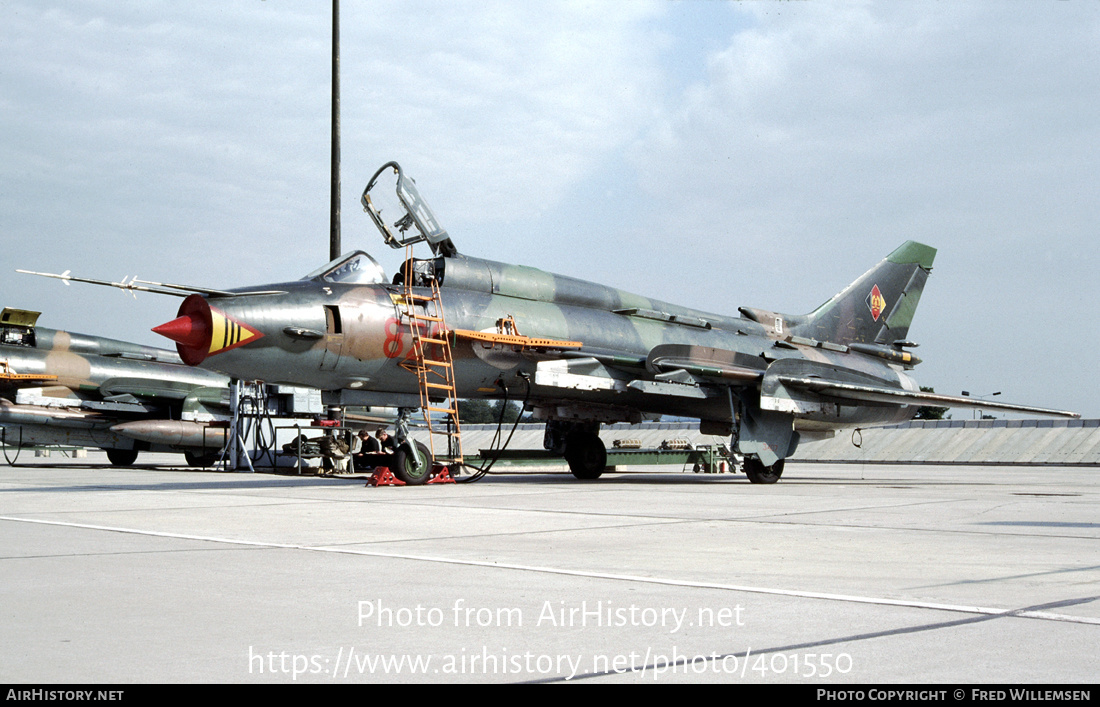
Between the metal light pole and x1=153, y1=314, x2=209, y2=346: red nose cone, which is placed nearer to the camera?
x1=153, y1=314, x2=209, y2=346: red nose cone

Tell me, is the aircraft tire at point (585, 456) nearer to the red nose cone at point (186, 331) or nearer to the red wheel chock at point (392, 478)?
the red wheel chock at point (392, 478)

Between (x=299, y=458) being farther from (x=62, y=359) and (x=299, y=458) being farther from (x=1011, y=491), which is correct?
(x=1011, y=491)

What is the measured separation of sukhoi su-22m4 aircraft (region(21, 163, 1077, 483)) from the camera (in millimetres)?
11617

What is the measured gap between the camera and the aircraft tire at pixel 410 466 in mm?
12609

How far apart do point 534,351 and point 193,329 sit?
15.1 ft

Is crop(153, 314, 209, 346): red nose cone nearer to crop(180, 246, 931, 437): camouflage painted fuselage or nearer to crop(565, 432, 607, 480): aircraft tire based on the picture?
crop(180, 246, 931, 437): camouflage painted fuselage

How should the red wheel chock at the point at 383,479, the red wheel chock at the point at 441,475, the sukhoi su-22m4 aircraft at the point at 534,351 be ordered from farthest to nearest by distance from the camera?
1. the red wheel chock at the point at 441,475
2. the red wheel chock at the point at 383,479
3. the sukhoi su-22m4 aircraft at the point at 534,351

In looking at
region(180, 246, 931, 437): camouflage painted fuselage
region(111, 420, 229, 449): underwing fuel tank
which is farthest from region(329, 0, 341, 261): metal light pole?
region(180, 246, 931, 437): camouflage painted fuselage

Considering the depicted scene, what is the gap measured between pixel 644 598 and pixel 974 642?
4.19ft

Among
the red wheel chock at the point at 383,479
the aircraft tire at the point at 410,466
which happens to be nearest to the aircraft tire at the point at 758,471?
the aircraft tire at the point at 410,466

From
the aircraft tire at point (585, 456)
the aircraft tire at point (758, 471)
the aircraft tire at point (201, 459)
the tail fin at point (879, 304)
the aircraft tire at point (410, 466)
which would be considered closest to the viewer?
the aircraft tire at point (410, 466)

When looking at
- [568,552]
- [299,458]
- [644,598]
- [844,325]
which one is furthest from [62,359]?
[644,598]

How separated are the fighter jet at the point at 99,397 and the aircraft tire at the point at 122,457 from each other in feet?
0.08

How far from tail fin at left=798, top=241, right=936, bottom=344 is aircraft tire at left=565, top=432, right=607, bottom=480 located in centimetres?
453
